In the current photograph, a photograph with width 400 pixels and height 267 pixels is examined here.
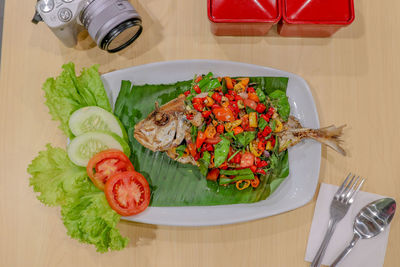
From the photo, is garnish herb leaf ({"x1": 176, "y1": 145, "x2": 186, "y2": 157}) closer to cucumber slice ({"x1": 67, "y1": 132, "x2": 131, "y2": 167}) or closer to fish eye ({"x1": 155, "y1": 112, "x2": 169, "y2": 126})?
fish eye ({"x1": 155, "y1": 112, "x2": 169, "y2": 126})

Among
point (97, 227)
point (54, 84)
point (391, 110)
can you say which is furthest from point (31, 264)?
point (391, 110)

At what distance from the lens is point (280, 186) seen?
6.29 feet

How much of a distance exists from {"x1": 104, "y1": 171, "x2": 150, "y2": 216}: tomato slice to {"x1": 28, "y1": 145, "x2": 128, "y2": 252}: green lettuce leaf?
2.2 inches

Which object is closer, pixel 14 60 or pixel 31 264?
pixel 31 264

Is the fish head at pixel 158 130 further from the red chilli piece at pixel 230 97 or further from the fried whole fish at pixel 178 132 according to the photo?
the red chilli piece at pixel 230 97

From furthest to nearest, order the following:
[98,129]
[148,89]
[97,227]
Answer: [148,89]
[98,129]
[97,227]

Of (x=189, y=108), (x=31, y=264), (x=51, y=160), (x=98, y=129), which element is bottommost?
(x=31, y=264)

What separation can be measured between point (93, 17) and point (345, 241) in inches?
76.3

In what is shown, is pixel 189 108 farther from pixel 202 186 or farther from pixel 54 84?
pixel 54 84

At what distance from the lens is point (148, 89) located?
6.46ft

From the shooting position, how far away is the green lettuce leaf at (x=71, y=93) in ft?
5.96

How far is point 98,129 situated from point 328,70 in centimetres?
149

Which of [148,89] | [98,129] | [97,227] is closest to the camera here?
[97,227]

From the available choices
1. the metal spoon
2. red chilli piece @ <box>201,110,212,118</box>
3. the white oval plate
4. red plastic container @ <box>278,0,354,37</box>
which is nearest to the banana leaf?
the white oval plate
